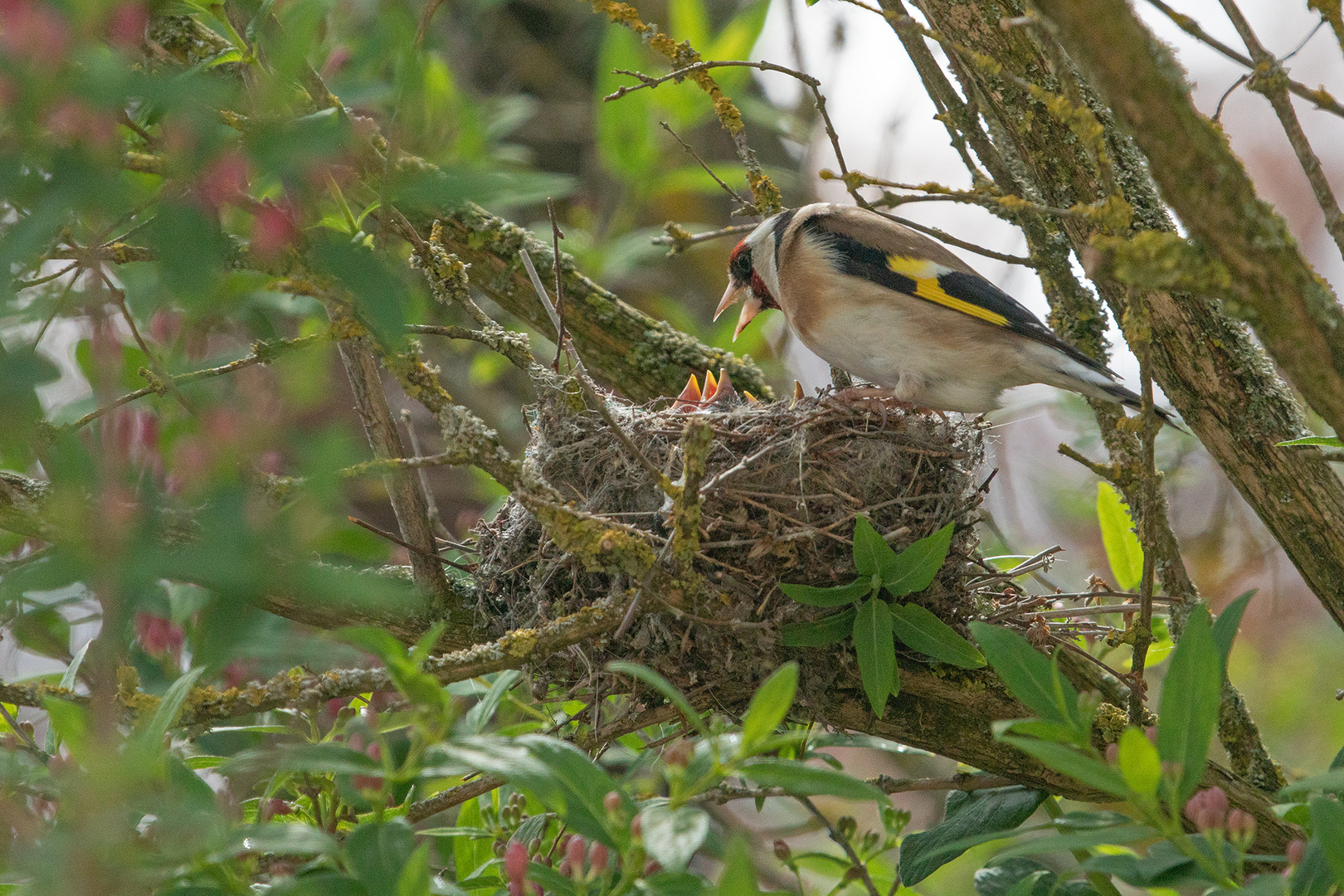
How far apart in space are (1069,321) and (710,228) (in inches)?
129

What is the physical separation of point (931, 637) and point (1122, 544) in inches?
47.3

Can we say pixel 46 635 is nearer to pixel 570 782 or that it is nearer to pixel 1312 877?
pixel 570 782

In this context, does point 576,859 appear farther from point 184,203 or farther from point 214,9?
point 214,9

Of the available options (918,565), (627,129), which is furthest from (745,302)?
(918,565)

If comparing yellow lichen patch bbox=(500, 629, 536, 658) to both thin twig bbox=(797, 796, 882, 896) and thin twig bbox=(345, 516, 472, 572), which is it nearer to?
thin twig bbox=(345, 516, 472, 572)

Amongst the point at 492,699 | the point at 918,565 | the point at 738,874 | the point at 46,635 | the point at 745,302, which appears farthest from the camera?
the point at 745,302

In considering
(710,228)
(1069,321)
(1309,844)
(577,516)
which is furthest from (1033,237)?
(710,228)

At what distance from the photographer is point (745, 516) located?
9.59ft

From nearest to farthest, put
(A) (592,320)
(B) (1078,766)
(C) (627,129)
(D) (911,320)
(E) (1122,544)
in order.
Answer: (B) (1078,766) → (E) (1122,544) → (D) (911,320) → (A) (592,320) → (C) (627,129)

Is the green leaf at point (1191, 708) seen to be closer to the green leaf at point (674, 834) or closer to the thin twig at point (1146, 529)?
the thin twig at point (1146, 529)

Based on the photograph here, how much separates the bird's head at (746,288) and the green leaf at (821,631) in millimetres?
1794

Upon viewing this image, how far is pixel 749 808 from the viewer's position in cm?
700

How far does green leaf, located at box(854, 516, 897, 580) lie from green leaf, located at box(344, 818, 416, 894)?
50.3 inches

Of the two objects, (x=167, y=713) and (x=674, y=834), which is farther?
(x=167, y=713)
